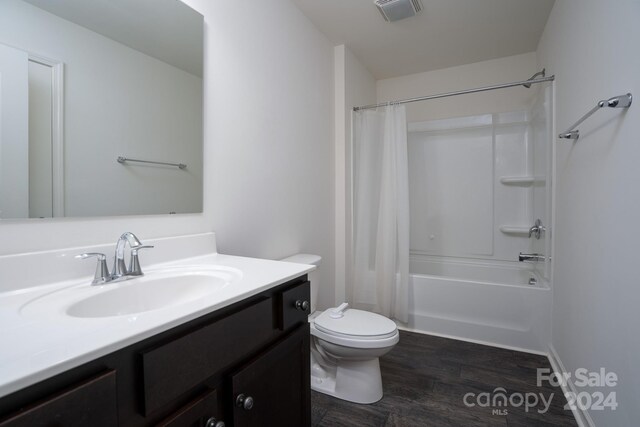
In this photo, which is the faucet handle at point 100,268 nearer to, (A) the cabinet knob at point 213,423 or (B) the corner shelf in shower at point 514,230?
(A) the cabinet knob at point 213,423

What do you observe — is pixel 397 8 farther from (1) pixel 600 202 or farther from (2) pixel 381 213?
(1) pixel 600 202

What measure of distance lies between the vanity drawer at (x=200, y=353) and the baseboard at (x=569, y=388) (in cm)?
157

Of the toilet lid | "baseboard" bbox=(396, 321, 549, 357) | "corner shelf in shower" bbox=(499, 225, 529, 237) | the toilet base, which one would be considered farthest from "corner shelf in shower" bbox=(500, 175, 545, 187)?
the toilet base

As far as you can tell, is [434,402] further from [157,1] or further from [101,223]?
[157,1]

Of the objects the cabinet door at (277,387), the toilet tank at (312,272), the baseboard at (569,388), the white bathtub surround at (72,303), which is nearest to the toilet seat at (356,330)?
the toilet tank at (312,272)

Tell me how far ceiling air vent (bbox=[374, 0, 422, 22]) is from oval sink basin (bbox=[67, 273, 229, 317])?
202 cm

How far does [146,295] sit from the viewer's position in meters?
0.99

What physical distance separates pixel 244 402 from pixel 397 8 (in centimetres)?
237

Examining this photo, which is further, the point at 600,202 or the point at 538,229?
the point at 538,229

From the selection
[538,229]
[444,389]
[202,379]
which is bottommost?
[444,389]

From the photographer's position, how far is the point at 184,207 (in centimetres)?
133

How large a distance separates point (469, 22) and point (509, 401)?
2488mm

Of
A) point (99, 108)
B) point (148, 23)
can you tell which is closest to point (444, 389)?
point (99, 108)

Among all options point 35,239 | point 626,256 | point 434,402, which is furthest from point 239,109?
point 434,402
